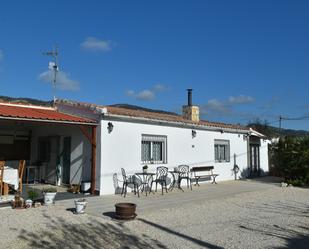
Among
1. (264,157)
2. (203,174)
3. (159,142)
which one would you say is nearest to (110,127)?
(159,142)

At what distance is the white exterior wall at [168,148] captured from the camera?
41.5ft

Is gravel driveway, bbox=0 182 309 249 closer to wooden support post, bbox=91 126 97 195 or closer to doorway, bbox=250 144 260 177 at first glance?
wooden support post, bbox=91 126 97 195

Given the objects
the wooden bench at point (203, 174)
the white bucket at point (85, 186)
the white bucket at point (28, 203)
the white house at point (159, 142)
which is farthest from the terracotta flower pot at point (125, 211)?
the wooden bench at point (203, 174)

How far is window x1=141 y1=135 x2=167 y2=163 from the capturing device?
1429cm

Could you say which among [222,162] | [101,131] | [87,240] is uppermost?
[101,131]

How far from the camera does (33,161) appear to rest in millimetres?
16844

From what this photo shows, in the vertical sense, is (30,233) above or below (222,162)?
below

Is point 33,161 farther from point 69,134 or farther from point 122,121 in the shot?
point 122,121

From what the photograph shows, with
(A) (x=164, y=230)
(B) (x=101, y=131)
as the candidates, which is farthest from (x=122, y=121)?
(A) (x=164, y=230)

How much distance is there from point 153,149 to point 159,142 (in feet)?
1.54

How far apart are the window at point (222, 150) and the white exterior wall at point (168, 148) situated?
8.9 inches

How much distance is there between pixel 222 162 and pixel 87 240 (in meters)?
12.7

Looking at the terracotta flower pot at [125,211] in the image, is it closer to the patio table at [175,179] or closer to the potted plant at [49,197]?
the potted plant at [49,197]

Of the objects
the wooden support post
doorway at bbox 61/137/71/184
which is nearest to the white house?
the wooden support post
